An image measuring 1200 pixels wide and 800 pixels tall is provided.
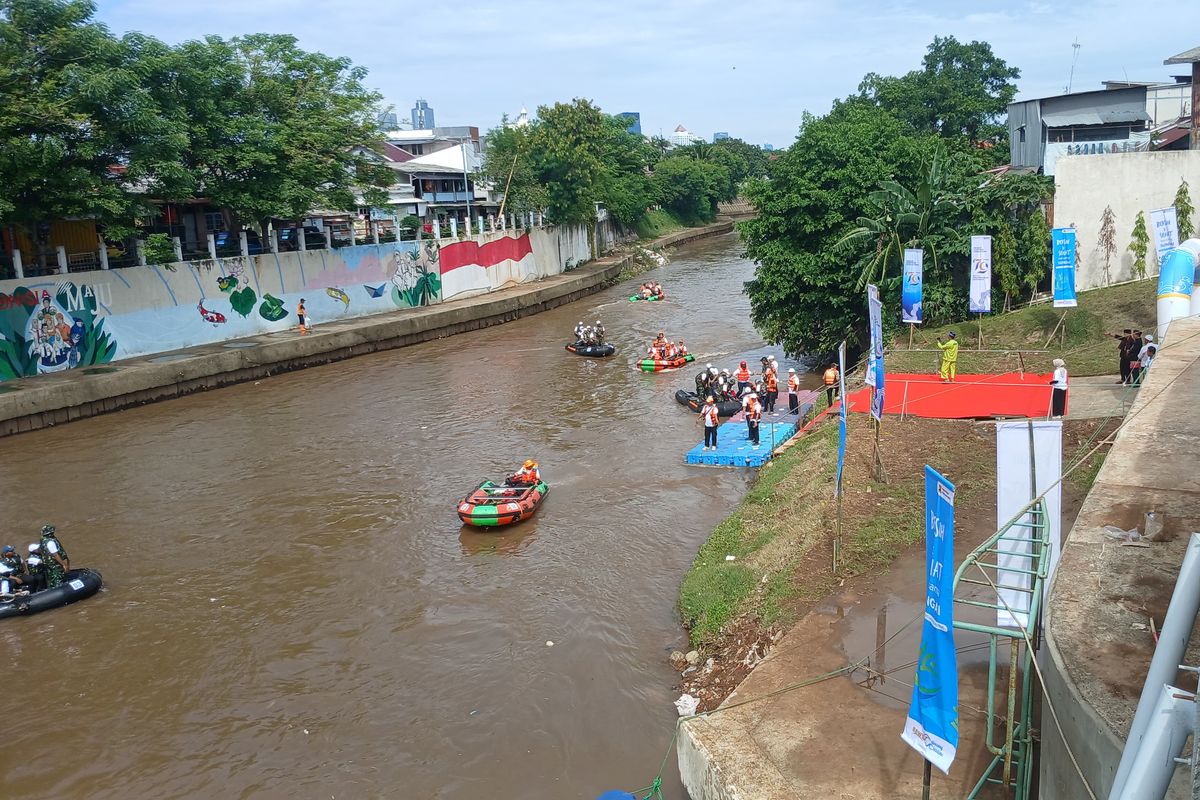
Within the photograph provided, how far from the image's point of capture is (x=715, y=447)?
19812mm

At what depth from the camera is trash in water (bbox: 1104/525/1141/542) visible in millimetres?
8248

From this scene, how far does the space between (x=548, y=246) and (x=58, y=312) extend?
30.4 metres

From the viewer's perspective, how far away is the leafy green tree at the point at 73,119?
23.2 metres

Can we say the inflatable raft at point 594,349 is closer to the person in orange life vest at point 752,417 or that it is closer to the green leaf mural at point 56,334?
the person in orange life vest at point 752,417

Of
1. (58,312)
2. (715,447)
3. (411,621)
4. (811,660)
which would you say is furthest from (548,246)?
(811,660)

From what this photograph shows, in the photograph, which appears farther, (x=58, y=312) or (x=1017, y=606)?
(x=58, y=312)

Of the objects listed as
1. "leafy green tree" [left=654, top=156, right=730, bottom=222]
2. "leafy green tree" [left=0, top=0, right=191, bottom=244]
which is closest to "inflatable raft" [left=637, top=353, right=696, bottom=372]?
"leafy green tree" [left=0, top=0, right=191, bottom=244]

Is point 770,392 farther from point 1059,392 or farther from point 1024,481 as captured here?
point 1024,481

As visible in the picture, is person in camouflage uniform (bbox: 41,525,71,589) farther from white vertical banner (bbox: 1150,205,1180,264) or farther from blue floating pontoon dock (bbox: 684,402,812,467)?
white vertical banner (bbox: 1150,205,1180,264)

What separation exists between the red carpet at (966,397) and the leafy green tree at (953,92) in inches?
1468

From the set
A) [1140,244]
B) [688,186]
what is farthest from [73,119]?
[688,186]

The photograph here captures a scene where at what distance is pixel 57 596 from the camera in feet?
46.2

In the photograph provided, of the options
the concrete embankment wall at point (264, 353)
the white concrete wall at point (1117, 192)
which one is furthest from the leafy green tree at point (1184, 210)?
the concrete embankment wall at point (264, 353)

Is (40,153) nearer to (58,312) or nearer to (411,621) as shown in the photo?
(58,312)
